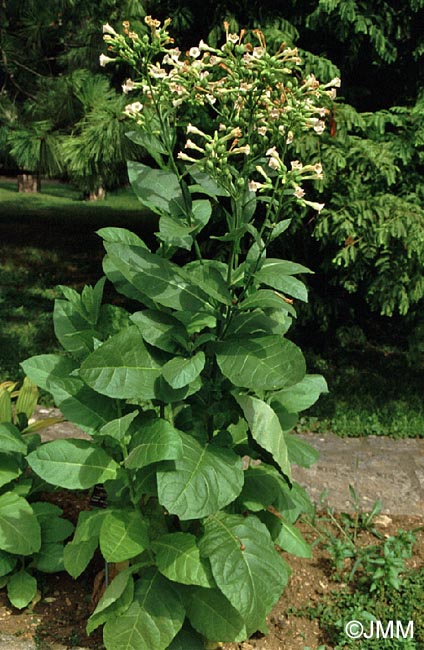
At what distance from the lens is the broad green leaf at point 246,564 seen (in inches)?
89.1

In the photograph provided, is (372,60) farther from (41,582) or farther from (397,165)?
(41,582)

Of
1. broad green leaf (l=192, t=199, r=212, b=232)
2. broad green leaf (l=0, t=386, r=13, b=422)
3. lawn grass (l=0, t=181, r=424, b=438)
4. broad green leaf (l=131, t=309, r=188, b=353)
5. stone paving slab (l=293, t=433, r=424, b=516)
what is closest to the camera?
broad green leaf (l=131, t=309, r=188, b=353)

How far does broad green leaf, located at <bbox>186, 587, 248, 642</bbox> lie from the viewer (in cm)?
237

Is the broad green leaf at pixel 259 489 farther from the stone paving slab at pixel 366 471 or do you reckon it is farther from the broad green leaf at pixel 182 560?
the stone paving slab at pixel 366 471

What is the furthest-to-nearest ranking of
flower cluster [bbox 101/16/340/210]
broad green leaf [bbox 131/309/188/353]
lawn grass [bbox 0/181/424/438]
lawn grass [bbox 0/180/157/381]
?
lawn grass [bbox 0/180/157/381] → lawn grass [bbox 0/181/424/438] → broad green leaf [bbox 131/309/188/353] → flower cluster [bbox 101/16/340/210]

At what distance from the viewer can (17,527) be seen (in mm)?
2631

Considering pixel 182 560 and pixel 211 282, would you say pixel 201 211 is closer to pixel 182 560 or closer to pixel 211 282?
pixel 211 282

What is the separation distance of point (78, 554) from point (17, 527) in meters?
0.29

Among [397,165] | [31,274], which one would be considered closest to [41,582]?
[397,165]

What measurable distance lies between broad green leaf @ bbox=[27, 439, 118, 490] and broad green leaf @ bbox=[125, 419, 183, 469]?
0.61 feet

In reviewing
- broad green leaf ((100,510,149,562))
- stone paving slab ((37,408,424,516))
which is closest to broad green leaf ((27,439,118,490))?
broad green leaf ((100,510,149,562))

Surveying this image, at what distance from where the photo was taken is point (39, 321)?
6.40m

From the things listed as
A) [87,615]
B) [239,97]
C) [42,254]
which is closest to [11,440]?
[87,615]

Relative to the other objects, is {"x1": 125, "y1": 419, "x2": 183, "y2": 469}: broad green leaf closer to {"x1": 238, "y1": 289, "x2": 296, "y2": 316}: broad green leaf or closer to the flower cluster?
{"x1": 238, "y1": 289, "x2": 296, "y2": 316}: broad green leaf
